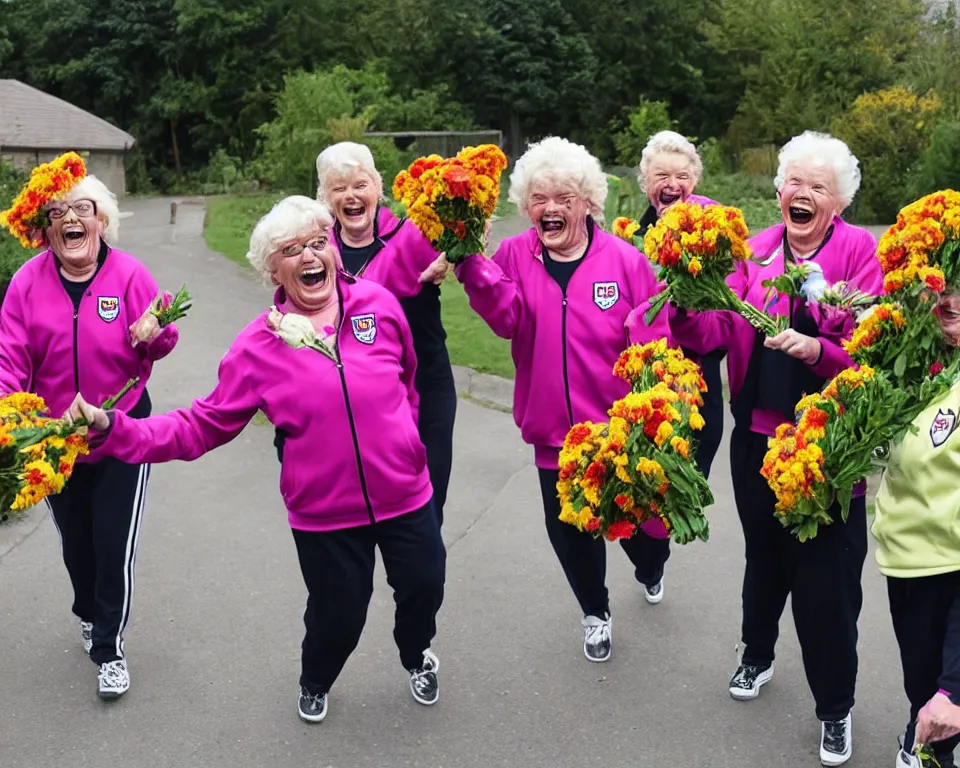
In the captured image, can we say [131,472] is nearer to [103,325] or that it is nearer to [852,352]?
[103,325]

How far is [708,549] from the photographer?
6258mm

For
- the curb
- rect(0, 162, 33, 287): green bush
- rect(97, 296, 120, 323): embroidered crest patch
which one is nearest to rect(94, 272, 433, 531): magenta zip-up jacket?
rect(97, 296, 120, 323): embroidered crest patch

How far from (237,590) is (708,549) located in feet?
8.82

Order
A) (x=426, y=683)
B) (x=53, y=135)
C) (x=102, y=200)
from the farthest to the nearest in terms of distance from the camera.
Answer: (x=53, y=135) < (x=102, y=200) < (x=426, y=683)

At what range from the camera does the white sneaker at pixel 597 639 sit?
496 cm

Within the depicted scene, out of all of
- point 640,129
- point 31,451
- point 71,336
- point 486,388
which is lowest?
point 486,388

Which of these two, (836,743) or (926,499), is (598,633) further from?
(926,499)

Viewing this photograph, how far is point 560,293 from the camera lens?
450 cm

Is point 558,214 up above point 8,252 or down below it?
above

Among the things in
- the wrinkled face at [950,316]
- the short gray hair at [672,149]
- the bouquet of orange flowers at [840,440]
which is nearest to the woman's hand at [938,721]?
the bouquet of orange flowers at [840,440]

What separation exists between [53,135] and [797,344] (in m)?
35.4

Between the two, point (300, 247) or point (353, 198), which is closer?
point (300, 247)

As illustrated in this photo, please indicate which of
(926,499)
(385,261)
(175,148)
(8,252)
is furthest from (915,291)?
(175,148)

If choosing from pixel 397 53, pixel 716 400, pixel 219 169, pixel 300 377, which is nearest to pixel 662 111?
pixel 397 53
